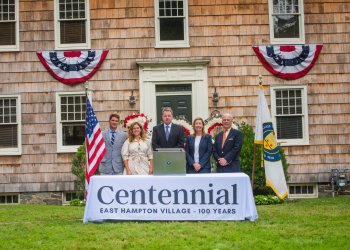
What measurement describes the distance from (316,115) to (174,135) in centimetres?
679

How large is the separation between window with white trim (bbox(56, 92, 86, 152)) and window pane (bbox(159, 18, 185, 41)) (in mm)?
2601

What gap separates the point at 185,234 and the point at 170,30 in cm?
938

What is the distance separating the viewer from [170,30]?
1756 centimetres

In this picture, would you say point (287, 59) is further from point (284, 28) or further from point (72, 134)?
point (72, 134)

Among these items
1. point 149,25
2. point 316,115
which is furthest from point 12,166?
point 316,115

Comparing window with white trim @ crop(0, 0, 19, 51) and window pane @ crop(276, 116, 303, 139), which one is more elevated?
window with white trim @ crop(0, 0, 19, 51)

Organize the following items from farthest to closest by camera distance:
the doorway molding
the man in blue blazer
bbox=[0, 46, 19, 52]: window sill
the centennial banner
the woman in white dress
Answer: bbox=[0, 46, 19, 52]: window sill < the doorway molding < the woman in white dress < the man in blue blazer < the centennial banner

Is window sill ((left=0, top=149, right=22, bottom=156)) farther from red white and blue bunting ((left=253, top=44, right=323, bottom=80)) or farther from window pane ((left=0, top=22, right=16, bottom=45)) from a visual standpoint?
red white and blue bunting ((left=253, top=44, right=323, bottom=80))

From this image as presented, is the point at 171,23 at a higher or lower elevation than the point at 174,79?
higher

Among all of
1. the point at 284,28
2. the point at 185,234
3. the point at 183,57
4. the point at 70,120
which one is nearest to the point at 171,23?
the point at 183,57

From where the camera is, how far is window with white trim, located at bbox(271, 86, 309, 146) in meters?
17.5

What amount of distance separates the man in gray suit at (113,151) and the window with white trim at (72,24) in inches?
240

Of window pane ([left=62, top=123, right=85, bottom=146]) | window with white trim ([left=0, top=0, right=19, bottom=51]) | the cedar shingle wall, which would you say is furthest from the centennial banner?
window with white trim ([left=0, top=0, right=19, bottom=51])

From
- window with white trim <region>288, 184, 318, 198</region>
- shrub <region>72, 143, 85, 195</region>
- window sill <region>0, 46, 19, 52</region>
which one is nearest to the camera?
shrub <region>72, 143, 85, 195</region>
